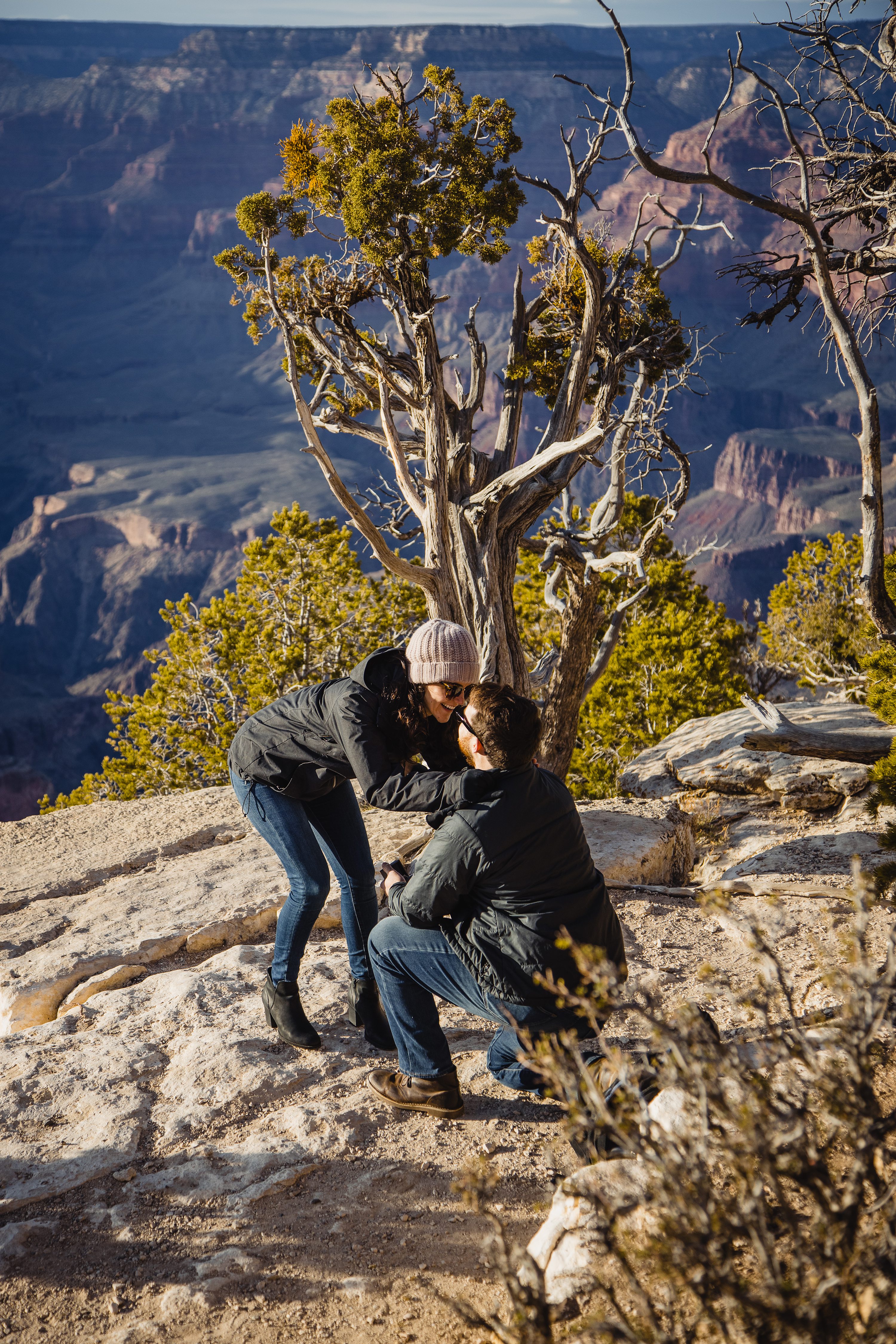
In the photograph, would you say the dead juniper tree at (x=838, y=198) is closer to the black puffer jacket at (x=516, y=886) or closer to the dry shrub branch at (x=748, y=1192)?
the black puffer jacket at (x=516, y=886)

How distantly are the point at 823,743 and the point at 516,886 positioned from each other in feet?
17.3

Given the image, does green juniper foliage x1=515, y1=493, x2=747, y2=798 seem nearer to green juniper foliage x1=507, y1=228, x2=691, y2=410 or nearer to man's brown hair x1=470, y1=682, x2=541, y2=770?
green juniper foliage x1=507, y1=228, x2=691, y2=410

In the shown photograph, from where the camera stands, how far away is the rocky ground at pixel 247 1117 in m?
2.69

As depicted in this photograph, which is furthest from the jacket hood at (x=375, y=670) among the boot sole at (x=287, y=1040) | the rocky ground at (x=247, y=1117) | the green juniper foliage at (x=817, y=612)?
the green juniper foliage at (x=817, y=612)

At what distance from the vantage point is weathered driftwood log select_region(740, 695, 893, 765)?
7336mm

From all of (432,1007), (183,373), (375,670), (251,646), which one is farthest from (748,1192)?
(183,373)

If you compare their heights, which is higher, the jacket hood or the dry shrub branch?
the jacket hood

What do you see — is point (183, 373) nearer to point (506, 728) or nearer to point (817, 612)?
point (817, 612)

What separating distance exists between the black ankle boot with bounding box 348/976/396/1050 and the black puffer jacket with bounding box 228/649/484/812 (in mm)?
903

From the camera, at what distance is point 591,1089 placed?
178 cm

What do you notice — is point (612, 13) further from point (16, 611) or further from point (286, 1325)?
point (16, 611)

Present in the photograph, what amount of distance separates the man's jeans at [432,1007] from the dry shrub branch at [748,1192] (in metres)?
0.81

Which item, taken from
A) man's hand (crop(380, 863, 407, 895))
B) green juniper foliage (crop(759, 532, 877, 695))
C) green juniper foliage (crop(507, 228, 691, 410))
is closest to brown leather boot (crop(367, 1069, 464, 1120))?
man's hand (crop(380, 863, 407, 895))

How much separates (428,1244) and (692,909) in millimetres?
2995
